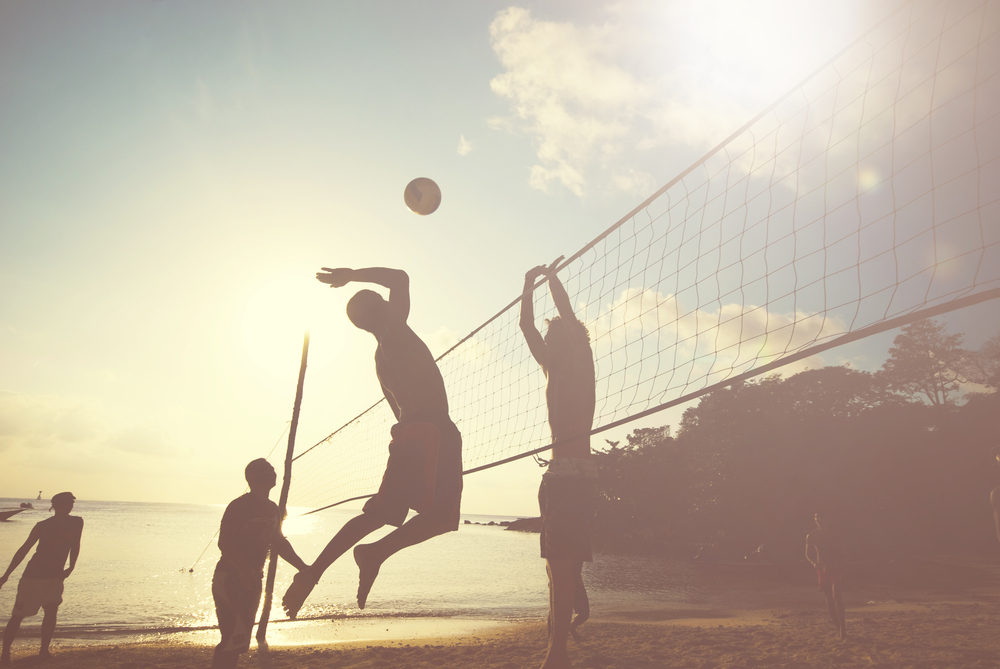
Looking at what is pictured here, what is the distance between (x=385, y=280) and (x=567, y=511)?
80.0 inches

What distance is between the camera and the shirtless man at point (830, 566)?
745cm

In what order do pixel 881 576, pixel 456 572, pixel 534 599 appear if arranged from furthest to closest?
pixel 456 572 → pixel 881 576 → pixel 534 599

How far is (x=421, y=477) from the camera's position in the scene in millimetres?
2465

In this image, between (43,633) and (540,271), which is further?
(43,633)

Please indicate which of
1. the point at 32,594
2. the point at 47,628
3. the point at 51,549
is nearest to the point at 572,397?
the point at 51,549

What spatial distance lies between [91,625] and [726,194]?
→ 15.1 meters

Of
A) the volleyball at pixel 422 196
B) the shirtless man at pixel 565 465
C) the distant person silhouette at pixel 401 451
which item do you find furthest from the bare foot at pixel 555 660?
the volleyball at pixel 422 196

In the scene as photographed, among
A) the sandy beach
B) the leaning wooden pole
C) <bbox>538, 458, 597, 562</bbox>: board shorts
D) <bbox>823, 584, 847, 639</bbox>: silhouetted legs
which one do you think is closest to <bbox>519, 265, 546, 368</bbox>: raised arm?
<bbox>538, 458, 597, 562</bbox>: board shorts

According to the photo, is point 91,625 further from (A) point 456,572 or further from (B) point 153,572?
(A) point 456,572

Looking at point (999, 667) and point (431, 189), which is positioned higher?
point (431, 189)

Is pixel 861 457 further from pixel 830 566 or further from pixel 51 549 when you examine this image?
pixel 51 549

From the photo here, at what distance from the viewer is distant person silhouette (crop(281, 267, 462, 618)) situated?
7.89ft

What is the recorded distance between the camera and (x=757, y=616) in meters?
12.2

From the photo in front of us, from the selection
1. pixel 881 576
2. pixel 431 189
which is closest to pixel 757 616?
pixel 431 189
